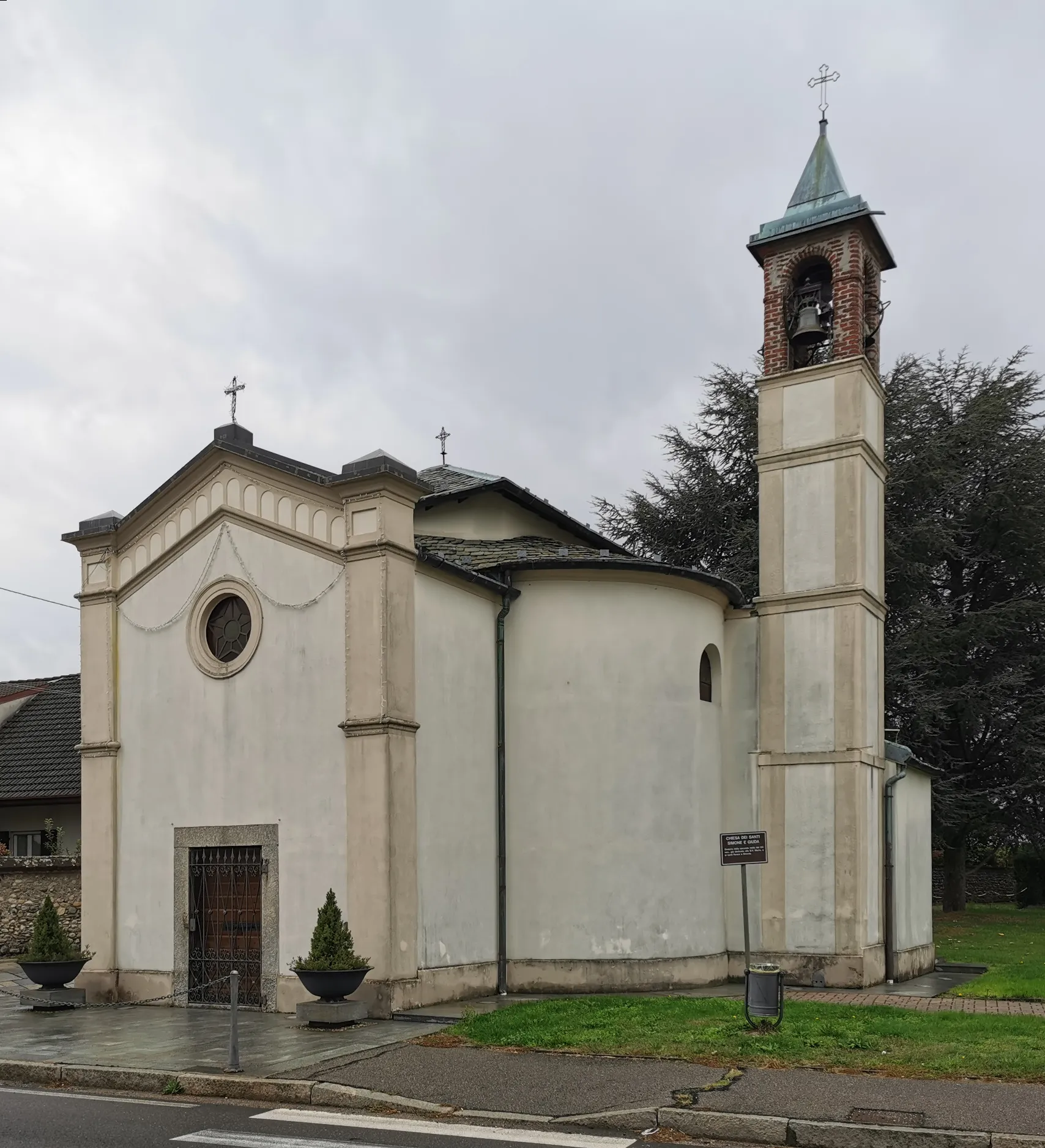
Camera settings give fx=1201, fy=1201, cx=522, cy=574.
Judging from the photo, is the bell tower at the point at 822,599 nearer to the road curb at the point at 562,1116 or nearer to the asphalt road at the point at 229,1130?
the road curb at the point at 562,1116

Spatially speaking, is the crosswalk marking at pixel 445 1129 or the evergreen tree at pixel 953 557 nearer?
the crosswalk marking at pixel 445 1129

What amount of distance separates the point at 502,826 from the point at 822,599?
5.30 m

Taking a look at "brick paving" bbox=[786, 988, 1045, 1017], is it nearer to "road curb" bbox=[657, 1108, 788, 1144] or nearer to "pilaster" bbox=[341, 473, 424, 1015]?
"pilaster" bbox=[341, 473, 424, 1015]

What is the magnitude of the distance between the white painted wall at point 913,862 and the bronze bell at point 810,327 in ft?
21.4

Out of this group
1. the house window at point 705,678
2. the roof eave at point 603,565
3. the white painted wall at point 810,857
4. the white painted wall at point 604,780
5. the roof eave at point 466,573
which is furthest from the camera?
the house window at point 705,678

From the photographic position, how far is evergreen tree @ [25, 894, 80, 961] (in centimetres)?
1476

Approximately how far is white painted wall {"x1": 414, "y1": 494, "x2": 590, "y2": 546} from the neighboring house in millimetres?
9935

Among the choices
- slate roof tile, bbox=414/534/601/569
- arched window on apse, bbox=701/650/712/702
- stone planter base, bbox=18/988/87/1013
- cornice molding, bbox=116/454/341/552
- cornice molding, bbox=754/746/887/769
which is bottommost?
stone planter base, bbox=18/988/87/1013

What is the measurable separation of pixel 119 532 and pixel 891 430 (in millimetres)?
19546

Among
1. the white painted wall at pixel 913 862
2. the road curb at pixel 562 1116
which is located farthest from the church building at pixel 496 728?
the road curb at pixel 562 1116

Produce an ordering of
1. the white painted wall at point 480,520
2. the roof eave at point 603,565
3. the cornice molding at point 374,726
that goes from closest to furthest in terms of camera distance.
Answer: the cornice molding at point 374,726 < the roof eave at point 603,565 < the white painted wall at point 480,520

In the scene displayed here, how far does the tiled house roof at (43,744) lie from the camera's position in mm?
23766

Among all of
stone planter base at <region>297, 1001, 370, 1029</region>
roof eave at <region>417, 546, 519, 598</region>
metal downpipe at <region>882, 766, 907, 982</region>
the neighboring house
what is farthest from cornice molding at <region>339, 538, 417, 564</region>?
the neighboring house

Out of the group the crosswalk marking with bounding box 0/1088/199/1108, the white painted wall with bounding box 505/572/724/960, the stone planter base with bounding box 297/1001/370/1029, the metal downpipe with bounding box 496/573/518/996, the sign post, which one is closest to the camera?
the crosswalk marking with bounding box 0/1088/199/1108
